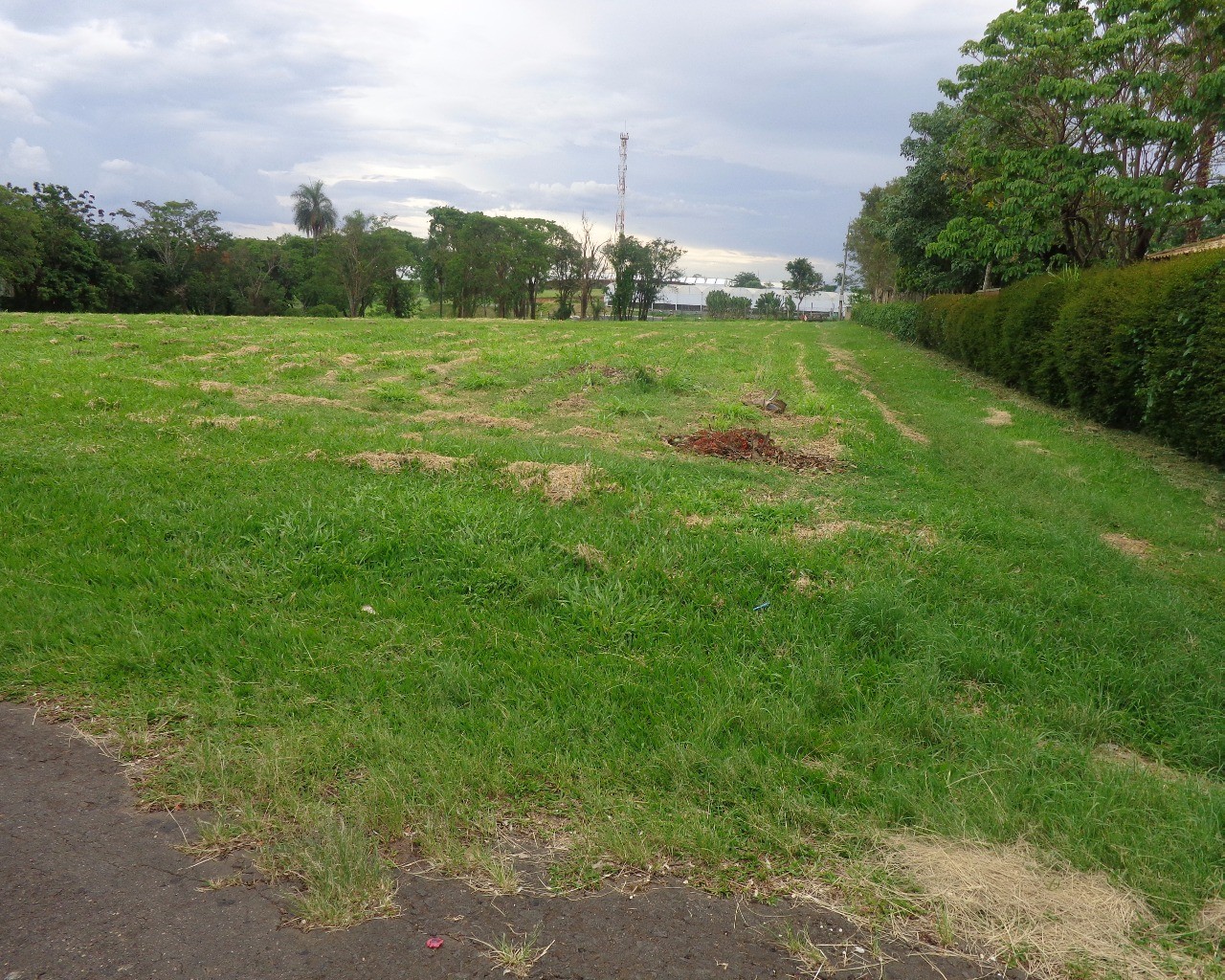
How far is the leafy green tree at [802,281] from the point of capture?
94.3 meters

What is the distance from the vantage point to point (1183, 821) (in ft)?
8.94

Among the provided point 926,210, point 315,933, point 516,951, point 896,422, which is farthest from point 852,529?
point 926,210

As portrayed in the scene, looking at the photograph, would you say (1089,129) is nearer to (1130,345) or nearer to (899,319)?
(1130,345)

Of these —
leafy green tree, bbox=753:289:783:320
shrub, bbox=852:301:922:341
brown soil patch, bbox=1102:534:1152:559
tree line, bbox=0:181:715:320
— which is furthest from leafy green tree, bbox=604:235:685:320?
brown soil patch, bbox=1102:534:1152:559

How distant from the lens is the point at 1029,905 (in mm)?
2328

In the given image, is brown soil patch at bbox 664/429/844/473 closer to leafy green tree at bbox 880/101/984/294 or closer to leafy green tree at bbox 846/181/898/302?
leafy green tree at bbox 880/101/984/294

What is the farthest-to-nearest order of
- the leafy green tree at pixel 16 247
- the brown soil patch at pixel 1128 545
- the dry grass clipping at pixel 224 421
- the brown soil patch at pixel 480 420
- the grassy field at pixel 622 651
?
the leafy green tree at pixel 16 247 → the brown soil patch at pixel 480 420 → the dry grass clipping at pixel 224 421 → the brown soil patch at pixel 1128 545 → the grassy field at pixel 622 651

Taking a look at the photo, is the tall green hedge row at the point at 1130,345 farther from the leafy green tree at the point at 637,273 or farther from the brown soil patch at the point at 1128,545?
the leafy green tree at the point at 637,273

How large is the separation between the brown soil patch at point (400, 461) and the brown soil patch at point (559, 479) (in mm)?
532

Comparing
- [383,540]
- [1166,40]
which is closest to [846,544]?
[383,540]

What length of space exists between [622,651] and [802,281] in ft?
323

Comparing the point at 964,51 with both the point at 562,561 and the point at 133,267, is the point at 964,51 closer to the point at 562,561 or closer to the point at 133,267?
the point at 562,561

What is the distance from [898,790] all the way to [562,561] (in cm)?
241

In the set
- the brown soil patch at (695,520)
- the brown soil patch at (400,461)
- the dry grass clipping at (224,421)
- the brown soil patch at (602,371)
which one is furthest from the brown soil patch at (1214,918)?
the brown soil patch at (602,371)
